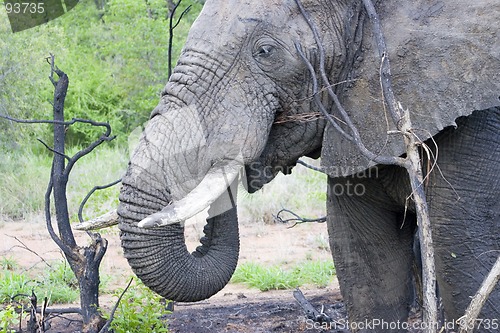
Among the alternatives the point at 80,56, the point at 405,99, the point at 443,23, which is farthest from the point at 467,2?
the point at 80,56

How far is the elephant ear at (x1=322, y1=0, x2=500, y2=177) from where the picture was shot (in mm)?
3615

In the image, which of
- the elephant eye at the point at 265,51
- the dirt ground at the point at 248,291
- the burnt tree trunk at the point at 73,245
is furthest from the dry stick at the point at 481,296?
the dirt ground at the point at 248,291

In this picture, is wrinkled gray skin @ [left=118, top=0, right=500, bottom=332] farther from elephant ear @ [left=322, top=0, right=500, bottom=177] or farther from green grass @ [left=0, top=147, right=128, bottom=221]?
green grass @ [left=0, top=147, right=128, bottom=221]

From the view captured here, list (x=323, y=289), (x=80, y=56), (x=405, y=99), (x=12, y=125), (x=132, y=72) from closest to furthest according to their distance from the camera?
1. (x=405, y=99)
2. (x=323, y=289)
3. (x=12, y=125)
4. (x=132, y=72)
5. (x=80, y=56)

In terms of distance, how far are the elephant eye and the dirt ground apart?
5.40ft

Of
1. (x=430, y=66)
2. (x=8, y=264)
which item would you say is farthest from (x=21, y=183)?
(x=430, y=66)

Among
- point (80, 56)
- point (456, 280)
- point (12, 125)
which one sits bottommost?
point (456, 280)

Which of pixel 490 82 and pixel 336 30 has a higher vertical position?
pixel 336 30

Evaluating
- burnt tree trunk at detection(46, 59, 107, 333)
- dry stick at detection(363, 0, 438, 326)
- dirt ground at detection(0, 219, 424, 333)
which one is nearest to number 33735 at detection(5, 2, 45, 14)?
dirt ground at detection(0, 219, 424, 333)

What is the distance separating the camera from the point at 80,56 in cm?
1867

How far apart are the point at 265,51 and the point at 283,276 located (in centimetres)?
412

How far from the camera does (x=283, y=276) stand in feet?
24.6

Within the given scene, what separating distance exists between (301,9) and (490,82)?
80cm

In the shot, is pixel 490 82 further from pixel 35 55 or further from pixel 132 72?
pixel 132 72
